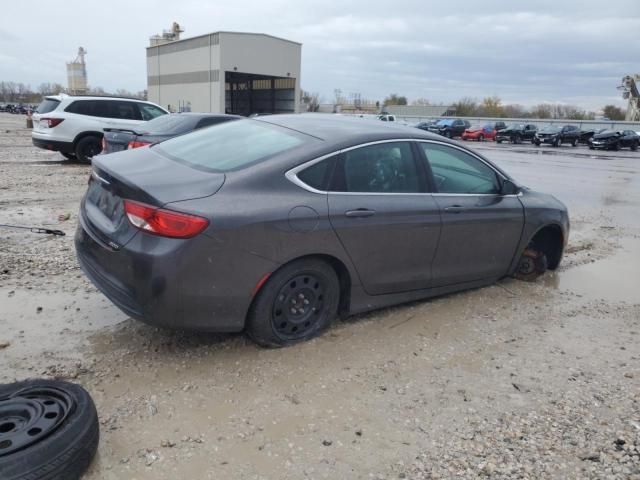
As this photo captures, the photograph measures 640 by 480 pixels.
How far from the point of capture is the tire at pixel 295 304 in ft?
11.4

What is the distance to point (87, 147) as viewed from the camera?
42.7 ft

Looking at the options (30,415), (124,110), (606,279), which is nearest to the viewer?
(30,415)

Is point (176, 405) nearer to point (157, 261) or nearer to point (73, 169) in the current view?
point (157, 261)

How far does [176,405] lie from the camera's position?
3.04m

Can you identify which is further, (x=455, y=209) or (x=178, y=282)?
(x=455, y=209)

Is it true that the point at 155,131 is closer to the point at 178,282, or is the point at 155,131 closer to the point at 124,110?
the point at 124,110

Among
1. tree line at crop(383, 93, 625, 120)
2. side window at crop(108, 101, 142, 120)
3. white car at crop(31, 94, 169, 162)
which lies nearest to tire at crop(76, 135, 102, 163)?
white car at crop(31, 94, 169, 162)

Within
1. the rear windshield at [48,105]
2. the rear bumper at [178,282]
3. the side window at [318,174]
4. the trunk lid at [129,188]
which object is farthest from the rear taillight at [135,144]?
the side window at [318,174]

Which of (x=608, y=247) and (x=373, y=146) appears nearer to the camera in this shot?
(x=373, y=146)

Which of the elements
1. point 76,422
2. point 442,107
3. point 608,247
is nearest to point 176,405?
point 76,422

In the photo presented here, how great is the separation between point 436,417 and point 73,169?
455 inches

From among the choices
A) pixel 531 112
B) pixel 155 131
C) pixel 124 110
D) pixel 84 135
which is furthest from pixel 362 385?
pixel 531 112

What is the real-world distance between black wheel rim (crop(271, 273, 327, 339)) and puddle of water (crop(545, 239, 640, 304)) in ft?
9.90

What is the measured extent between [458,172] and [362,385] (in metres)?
2.19
